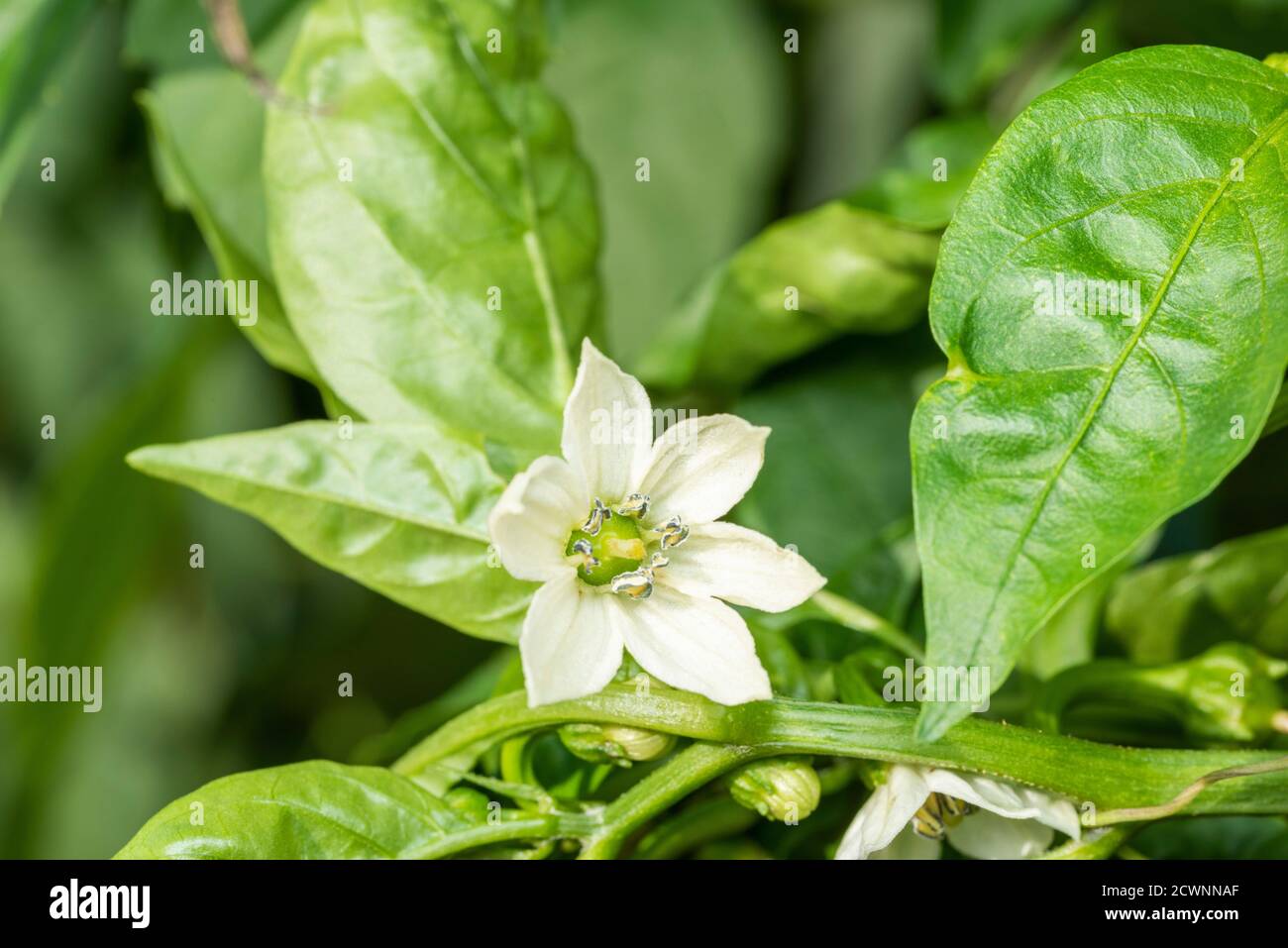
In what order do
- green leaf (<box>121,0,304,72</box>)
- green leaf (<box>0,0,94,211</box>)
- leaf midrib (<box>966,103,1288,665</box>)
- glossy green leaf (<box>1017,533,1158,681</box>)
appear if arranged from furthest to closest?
green leaf (<box>121,0,304,72</box>) < green leaf (<box>0,0,94,211</box>) < glossy green leaf (<box>1017,533,1158,681</box>) < leaf midrib (<box>966,103,1288,665</box>)

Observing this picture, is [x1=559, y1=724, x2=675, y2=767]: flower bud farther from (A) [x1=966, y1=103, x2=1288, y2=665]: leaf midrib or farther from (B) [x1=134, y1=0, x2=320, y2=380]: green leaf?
(B) [x1=134, y1=0, x2=320, y2=380]: green leaf

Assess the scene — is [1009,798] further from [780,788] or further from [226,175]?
[226,175]

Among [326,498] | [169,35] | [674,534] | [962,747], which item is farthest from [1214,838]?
[169,35]

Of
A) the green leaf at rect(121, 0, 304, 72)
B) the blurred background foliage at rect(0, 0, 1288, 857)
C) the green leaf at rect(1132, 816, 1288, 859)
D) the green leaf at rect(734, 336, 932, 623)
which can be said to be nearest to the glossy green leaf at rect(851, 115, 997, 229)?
→ the blurred background foliage at rect(0, 0, 1288, 857)

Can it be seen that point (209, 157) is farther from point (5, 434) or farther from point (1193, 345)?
point (1193, 345)

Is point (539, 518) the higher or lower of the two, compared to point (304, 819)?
higher

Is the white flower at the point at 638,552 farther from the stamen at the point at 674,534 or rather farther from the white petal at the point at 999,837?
the white petal at the point at 999,837
